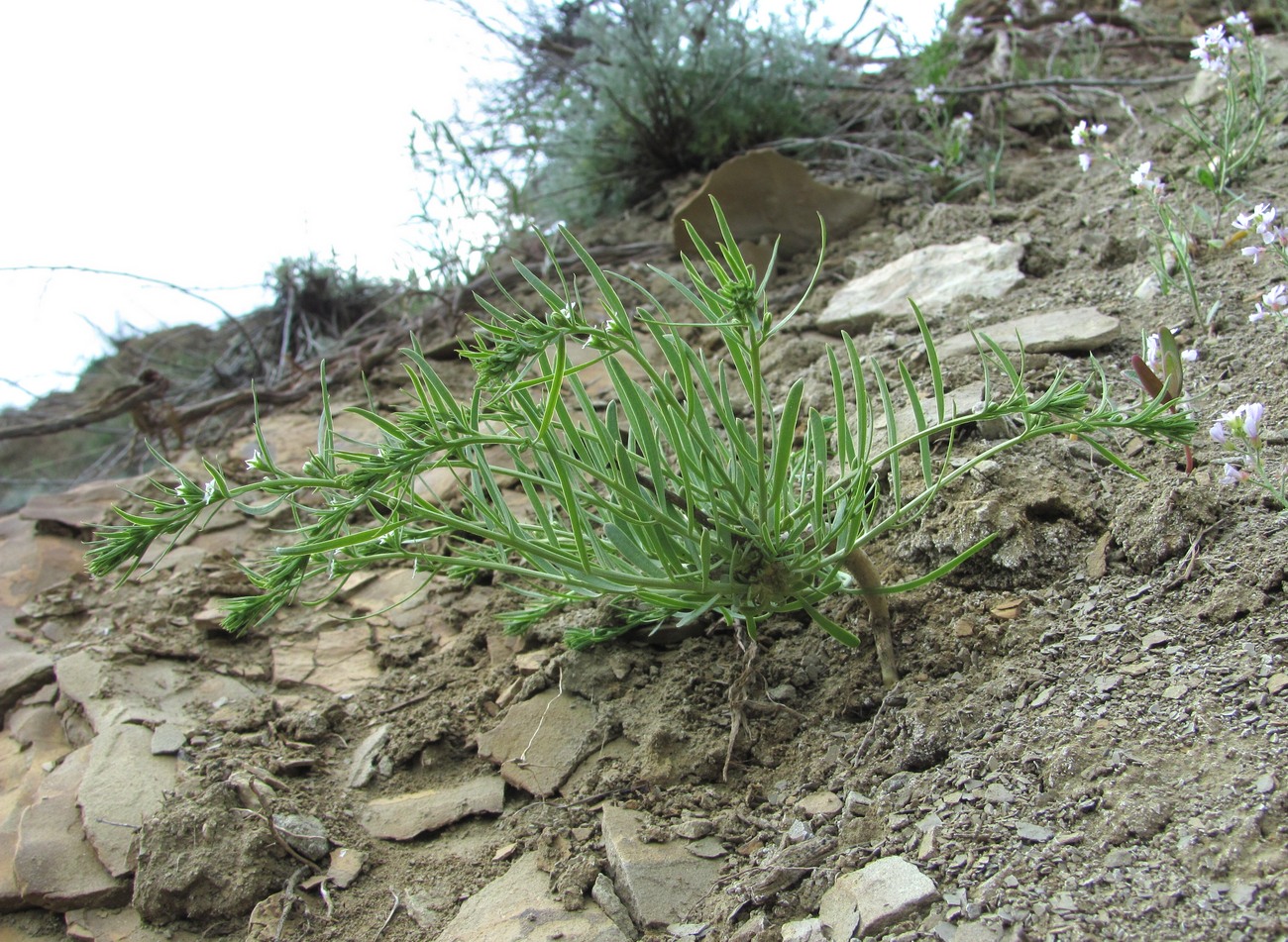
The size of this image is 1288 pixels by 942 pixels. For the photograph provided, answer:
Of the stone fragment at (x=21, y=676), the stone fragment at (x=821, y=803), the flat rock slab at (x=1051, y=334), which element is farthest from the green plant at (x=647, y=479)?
the stone fragment at (x=21, y=676)

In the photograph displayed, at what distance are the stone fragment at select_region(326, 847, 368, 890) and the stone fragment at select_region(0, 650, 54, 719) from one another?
103 centimetres

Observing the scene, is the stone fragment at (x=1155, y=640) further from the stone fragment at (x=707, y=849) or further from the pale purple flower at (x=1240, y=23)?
the pale purple flower at (x=1240, y=23)

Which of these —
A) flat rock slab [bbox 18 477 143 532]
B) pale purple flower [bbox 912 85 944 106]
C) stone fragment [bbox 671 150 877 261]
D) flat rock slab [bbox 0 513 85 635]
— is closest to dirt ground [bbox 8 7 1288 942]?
flat rock slab [bbox 0 513 85 635]

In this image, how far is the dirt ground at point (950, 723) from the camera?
1.10 m

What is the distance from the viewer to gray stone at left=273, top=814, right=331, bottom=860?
157 centimetres

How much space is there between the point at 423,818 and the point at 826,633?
77 cm

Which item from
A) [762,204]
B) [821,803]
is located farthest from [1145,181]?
[821,803]

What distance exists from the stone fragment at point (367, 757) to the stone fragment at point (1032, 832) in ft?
3.67

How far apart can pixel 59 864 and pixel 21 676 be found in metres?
0.73

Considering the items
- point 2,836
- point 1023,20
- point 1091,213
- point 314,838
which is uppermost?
point 1023,20

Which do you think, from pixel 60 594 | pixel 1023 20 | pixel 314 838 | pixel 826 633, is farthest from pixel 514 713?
pixel 1023 20

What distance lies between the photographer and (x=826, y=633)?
1727 millimetres

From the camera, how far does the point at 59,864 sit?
63.0 inches

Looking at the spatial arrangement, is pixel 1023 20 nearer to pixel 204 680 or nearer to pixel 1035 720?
pixel 1035 720
